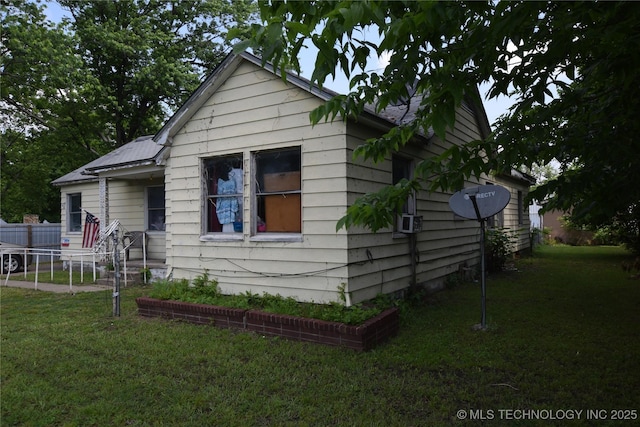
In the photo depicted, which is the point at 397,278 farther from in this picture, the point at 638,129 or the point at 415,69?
the point at 415,69

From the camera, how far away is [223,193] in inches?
254

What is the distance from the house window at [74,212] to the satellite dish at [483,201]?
1260 cm

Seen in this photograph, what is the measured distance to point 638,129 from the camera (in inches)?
129

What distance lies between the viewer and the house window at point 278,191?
569 centimetres

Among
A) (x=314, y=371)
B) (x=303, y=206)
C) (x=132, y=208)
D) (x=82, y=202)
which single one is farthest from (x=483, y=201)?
(x=82, y=202)

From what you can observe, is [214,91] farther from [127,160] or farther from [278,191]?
[127,160]

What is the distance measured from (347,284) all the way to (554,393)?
2.49 m

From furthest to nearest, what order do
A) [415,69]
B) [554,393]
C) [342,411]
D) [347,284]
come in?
[347,284] → [554,393] → [342,411] → [415,69]

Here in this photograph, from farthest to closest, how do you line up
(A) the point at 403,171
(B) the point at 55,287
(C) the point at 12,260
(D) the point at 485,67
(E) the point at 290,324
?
(C) the point at 12,260 → (B) the point at 55,287 → (A) the point at 403,171 → (E) the point at 290,324 → (D) the point at 485,67

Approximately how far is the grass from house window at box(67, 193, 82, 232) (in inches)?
305

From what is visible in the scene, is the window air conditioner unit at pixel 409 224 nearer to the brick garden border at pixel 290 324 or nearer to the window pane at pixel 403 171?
the window pane at pixel 403 171

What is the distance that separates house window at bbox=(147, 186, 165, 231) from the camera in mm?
10469

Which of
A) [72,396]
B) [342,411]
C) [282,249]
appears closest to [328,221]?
[282,249]

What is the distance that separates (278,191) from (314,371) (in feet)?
9.15
